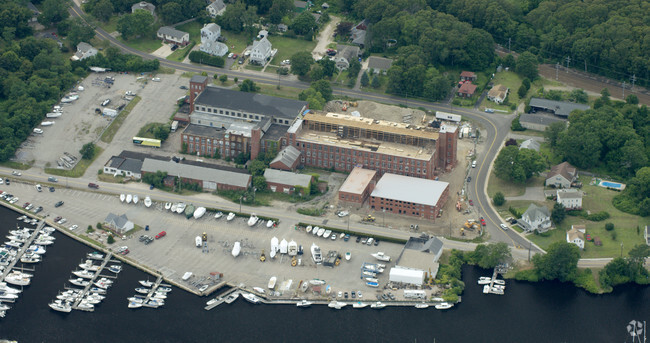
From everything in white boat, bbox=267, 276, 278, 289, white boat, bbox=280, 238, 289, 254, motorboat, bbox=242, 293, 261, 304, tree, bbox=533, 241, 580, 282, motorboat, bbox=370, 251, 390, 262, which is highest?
tree, bbox=533, 241, 580, 282

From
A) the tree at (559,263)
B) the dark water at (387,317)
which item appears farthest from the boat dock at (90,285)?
the tree at (559,263)

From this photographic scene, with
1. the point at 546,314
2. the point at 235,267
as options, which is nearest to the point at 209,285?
the point at 235,267

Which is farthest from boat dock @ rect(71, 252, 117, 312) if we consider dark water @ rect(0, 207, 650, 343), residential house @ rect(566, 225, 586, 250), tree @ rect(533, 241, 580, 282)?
residential house @ rect(566, 225, 586, 250)

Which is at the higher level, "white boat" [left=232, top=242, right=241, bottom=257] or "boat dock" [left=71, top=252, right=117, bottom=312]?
"white boat" [left=232, top=242, right=241, bottom=257]

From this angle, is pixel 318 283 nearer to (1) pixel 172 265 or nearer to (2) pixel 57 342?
(1) pixel 172 265

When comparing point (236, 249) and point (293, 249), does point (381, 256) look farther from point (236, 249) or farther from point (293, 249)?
point (236, 249)

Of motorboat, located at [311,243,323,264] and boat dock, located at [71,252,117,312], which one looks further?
motorboat, located at [311,243,323,264]

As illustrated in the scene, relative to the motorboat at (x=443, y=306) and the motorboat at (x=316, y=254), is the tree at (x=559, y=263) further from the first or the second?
the motorboat at (x=316, y=254)

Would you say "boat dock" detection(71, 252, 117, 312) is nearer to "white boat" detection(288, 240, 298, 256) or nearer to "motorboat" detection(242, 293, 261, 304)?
"motorboat" detection(242, 293, 261, 304)
